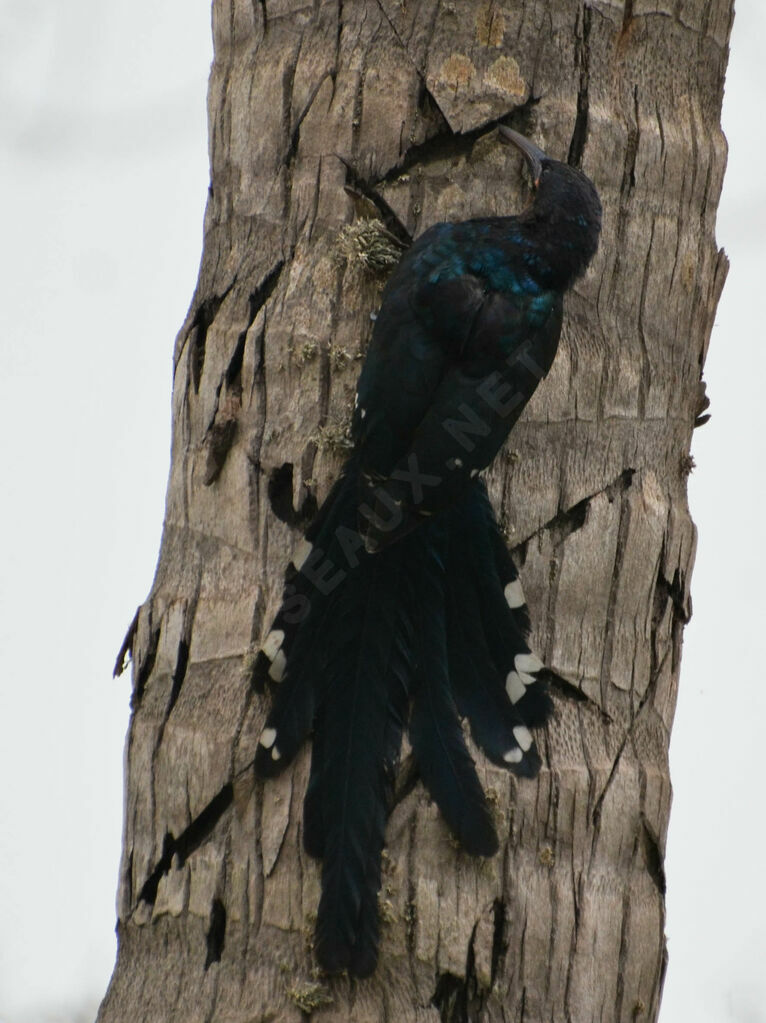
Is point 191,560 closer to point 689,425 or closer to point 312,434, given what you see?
point 312,434

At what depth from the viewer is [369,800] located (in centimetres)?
248

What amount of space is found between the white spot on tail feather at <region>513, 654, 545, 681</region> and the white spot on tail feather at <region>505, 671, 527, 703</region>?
0.06ft

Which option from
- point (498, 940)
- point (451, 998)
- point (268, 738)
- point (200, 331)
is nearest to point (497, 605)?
point (268, 738)

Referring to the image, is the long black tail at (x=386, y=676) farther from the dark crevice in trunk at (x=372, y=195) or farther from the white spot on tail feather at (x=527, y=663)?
the dark crevice in trunk at (x=372, y=195)

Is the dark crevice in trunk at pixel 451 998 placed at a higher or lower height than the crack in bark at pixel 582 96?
lower

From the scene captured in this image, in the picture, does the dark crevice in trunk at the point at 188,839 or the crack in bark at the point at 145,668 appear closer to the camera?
the dark crevice in trunk at the point at 188,839

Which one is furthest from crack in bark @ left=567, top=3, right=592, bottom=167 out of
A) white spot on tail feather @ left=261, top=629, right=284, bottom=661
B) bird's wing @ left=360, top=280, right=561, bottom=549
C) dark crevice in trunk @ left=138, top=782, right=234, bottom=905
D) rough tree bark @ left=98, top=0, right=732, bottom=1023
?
dark crevice in trunk @ left=138, top=782, right=234, bottom=905

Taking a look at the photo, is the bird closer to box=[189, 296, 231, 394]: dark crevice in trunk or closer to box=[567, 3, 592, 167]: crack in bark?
box=[567, 3, 592, 167]: crack in bark

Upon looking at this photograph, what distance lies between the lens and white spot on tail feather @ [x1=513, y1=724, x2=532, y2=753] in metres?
2.57

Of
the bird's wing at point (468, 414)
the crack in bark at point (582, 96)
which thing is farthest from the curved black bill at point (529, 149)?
the bird's wing at point (468, 414)

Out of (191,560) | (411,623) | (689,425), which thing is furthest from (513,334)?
(191,560)

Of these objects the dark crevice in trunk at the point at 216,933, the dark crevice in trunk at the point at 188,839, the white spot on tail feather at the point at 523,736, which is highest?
the white spot on tail feather at the point at 523,736

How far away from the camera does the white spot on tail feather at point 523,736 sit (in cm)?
257

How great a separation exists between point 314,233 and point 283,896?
1.39 metres
